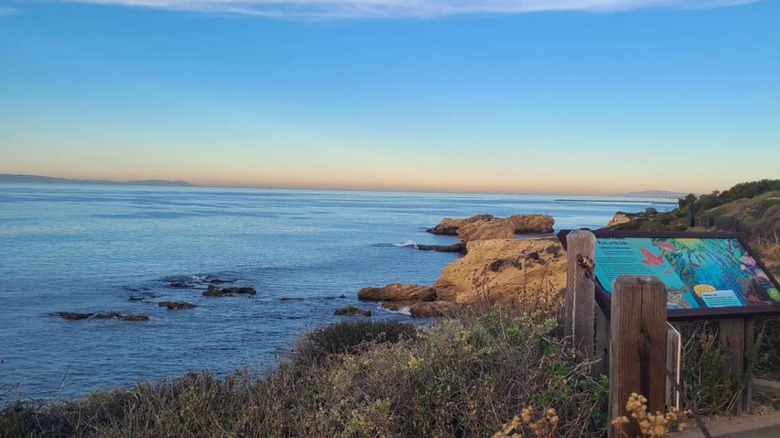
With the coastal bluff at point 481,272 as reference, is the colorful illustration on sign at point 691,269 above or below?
above

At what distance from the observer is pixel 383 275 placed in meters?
36.1

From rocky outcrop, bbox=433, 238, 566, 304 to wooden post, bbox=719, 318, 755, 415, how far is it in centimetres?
1081

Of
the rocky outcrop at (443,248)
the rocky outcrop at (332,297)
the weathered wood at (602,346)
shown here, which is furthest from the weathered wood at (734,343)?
the rocky outcrop at (443,248)

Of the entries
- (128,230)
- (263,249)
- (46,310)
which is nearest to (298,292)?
(46,310)

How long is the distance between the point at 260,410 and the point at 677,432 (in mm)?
3151

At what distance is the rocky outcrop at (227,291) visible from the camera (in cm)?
2794

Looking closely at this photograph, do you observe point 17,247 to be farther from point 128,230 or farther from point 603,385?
point 603,385

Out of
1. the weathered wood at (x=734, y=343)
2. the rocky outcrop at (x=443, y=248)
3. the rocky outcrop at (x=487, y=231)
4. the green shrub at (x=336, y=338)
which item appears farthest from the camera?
the rocky outcrop at (x=487, y=231)

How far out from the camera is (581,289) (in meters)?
5.03

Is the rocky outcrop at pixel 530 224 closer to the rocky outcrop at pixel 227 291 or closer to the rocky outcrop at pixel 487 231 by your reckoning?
the rocky outcrop at pixel 487 231

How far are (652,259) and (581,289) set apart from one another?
0.73 m

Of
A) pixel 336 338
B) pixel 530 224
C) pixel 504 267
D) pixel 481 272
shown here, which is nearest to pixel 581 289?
pixel 336 338

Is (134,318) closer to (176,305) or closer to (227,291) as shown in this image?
(176,305)

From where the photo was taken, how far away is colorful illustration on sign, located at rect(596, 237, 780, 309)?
510 centimetres
